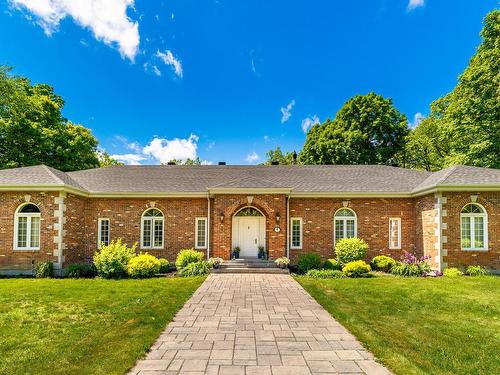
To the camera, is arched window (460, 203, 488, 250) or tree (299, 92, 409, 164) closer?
arched window (460, 203, 488, 250)

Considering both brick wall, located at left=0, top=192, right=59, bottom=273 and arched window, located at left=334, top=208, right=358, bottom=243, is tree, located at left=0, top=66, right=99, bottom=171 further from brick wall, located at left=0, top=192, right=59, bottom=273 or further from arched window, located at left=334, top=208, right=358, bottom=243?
arched window, located at left=334, top=208, right=358, bottom=243

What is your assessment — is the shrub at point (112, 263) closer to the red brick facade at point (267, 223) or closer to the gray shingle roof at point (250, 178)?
the red brick facade at point (267, 223)

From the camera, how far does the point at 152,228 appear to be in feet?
55.5

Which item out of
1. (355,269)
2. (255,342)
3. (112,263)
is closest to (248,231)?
(355,269)

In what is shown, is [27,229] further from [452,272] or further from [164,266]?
[452,272]

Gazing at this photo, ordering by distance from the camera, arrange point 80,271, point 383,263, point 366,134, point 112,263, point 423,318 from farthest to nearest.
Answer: point 366,134, point 383,263, point 80,271, point 112,263, point 423,318

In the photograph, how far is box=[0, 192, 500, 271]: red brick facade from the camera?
566 inches

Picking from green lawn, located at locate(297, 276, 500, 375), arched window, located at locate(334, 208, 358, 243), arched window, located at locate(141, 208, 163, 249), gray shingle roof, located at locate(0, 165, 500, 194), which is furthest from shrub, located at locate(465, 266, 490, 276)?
arched window, located at locate(141, 208, 163, 249)

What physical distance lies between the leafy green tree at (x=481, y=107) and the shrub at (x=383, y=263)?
10.7 meters

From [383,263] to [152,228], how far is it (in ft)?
37.1

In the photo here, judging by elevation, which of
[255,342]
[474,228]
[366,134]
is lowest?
[255,342]

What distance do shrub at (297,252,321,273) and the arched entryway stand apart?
225cm

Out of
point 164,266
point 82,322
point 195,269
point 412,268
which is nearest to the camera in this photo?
point 82,322

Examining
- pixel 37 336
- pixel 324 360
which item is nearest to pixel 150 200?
pixel 37 336
